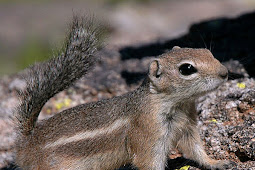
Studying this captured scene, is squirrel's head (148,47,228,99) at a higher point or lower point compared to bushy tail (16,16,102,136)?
lower

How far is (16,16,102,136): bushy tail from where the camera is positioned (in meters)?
4.80

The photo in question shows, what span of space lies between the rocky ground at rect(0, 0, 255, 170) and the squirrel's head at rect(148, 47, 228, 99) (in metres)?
0.83

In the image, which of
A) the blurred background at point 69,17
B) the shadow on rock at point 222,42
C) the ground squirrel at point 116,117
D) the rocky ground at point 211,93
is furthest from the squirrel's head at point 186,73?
the blurred background at point 69,17

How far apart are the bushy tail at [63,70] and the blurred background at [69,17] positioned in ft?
24.5

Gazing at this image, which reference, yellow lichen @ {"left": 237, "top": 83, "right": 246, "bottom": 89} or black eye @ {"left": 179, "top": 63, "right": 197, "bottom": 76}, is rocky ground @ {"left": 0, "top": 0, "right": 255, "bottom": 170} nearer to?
yellow lichen @ {"left": 237, "top": 83, "right": 246, "bottom": 89}

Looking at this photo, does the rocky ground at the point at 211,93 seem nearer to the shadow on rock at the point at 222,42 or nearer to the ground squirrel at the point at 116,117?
the shadow on rock at the point at 222,42

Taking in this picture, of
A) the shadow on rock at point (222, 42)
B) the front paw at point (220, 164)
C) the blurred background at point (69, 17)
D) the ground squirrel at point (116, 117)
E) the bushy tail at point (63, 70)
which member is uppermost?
the blurred background at point (69, 17)

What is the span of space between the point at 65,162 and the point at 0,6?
14.6m

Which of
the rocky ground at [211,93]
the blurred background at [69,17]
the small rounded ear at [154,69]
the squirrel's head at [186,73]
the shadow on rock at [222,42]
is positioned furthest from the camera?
the blurred background at [69,17]

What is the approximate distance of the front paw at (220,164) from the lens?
4.34 metres

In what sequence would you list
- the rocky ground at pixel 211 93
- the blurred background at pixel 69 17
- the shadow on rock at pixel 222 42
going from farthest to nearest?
the blurred background at pixel 69 17
the shadow on rock at pixel 222 42
the rocky ground at pixel 211 93

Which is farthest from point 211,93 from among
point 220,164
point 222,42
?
point 222,42

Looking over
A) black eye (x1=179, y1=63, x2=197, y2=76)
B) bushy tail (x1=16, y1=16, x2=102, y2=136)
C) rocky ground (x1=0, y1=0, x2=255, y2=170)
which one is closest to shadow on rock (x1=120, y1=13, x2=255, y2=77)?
rocky ground (x1=0, y1=0, x2=255, y2=170)

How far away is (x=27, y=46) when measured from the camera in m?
13.7
